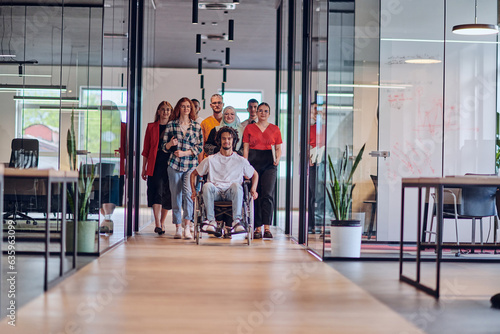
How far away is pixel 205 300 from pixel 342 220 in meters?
2.22

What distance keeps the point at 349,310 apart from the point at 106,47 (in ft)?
11.3

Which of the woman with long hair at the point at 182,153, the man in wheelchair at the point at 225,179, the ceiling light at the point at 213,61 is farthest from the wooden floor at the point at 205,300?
the ceiling light at the point at 213,61

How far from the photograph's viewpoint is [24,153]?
5.70 meters

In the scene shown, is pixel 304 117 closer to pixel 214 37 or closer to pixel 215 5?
pixel 215 5

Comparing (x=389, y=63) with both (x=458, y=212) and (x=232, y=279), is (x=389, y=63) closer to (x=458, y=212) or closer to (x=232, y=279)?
(x=458, y=212)

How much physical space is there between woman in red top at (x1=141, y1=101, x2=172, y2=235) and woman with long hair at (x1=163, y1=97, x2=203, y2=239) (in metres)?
0.40

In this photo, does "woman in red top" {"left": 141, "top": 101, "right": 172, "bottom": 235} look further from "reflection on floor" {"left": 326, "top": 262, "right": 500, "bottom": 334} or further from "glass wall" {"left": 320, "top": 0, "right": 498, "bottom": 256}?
"reflection on floor" {"left": 326, "top": 262, "right": 500, "bottom": 334}

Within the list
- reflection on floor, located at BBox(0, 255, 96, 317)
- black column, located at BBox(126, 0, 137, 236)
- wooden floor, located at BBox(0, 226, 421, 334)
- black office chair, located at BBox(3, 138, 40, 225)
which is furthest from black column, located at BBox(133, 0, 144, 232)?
reflection on floor, located at BBox(0, 255, 96, 317)

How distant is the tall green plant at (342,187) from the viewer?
17.8 ft

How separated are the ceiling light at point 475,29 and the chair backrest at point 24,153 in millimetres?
3663

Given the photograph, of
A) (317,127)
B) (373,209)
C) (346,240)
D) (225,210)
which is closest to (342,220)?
(346,240)

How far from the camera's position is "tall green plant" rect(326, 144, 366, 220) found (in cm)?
543

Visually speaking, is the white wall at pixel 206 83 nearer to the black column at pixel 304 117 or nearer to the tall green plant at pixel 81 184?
the black column at pixel 304 117

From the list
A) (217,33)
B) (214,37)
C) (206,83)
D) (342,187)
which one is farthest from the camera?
(206,83)
